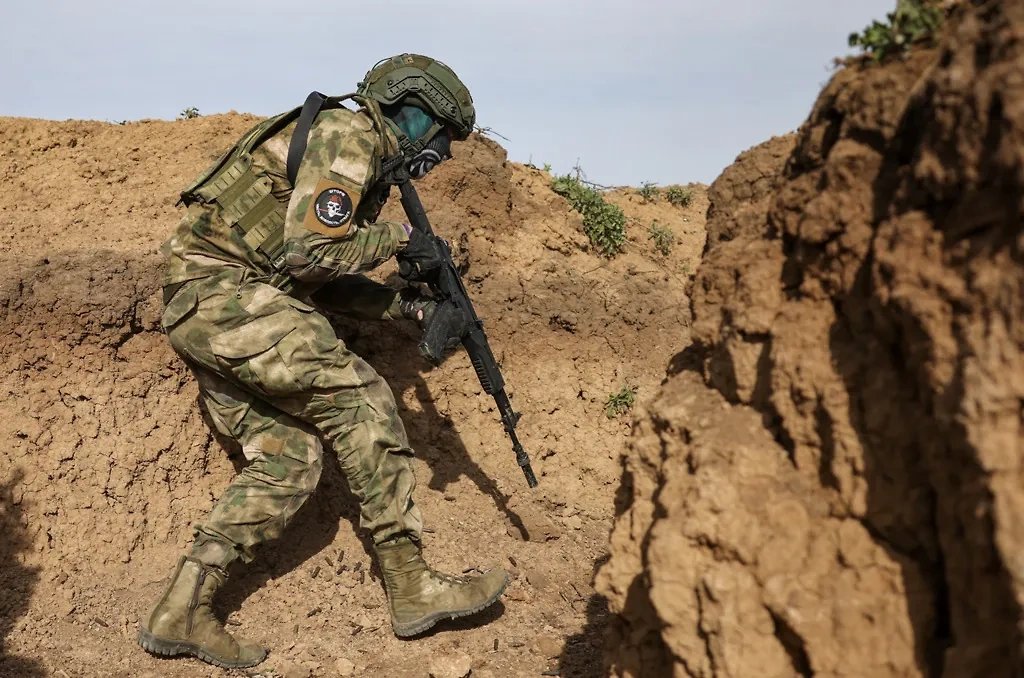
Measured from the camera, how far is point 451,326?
4.78m

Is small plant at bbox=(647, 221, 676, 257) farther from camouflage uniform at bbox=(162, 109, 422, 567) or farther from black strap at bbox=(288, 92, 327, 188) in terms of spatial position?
black strap at bbox=(288, 92, 327, 188)

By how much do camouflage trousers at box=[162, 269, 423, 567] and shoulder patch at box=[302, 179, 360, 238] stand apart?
42 centimetres

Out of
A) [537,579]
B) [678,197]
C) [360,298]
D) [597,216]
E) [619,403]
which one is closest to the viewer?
[360,298]

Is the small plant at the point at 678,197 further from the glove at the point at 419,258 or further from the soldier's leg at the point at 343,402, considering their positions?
the soldier's leg at the point at 343,402

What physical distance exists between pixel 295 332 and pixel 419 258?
0.81 metres

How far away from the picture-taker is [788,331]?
2.51 m

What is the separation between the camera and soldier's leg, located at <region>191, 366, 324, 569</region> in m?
4.21

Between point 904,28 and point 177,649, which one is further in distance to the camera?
point 177,649

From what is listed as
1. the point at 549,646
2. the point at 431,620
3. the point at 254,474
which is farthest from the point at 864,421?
the point at 254,474

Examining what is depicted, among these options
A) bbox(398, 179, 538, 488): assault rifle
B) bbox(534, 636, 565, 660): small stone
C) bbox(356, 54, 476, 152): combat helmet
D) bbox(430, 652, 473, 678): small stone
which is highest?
bbox(356, 54, 476, 152): combat helmet

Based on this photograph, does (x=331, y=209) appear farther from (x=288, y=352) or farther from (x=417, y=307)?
(x=417, y=307)

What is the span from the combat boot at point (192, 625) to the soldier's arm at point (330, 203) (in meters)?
1.49

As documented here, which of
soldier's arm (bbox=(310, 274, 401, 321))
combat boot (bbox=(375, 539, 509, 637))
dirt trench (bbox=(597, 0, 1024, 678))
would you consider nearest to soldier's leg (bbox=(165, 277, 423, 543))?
combat boot (bbox=(375, 539, 509, 637))

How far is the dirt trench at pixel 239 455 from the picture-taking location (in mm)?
4375
